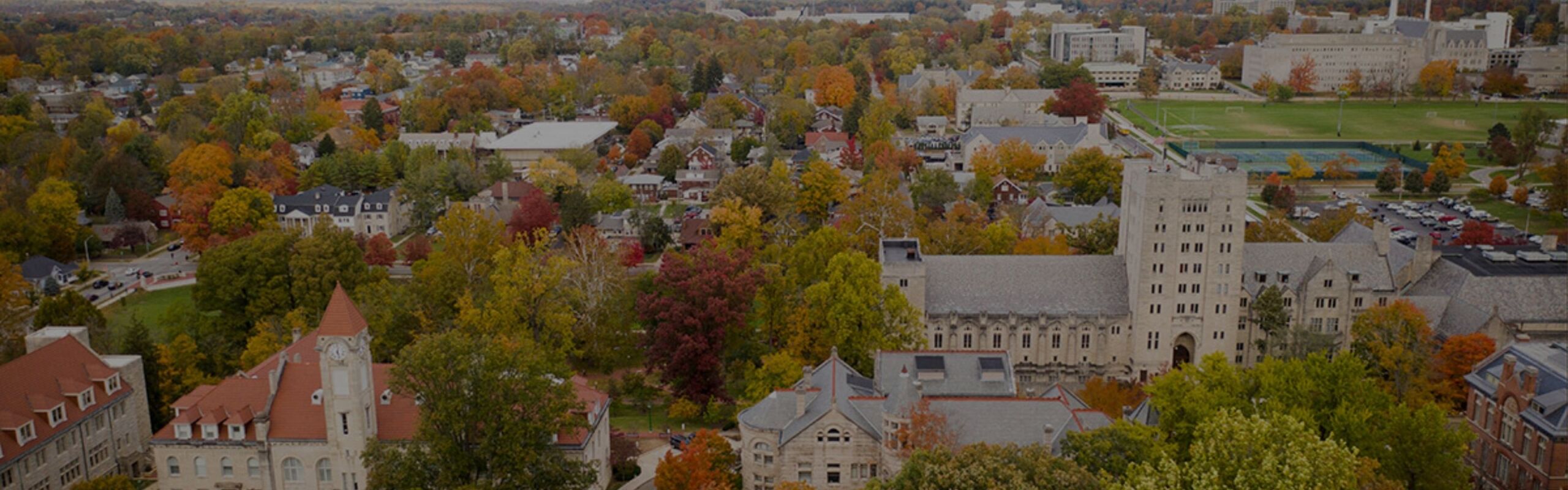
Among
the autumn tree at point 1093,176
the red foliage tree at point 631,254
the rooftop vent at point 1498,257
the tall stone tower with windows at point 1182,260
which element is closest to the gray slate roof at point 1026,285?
the tall stone tower with windows at point 1182,260

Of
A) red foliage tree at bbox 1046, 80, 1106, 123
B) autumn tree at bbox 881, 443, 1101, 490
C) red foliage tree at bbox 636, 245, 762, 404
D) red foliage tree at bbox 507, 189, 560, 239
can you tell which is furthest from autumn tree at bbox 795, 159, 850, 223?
autumn tree at bbox 881, 443, 1101, 490

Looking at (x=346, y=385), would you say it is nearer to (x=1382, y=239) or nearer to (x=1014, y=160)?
(x=1382, y=239)

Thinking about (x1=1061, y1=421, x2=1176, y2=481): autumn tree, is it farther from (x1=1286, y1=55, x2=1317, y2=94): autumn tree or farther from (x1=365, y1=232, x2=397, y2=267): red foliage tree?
(x1=1286, y1=55, x2=1317, y2=94): autumn tree

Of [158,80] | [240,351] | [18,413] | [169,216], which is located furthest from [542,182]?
[158,80]

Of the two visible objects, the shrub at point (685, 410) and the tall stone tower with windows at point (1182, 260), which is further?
the tall stone tower with windows at point (1182, 260)

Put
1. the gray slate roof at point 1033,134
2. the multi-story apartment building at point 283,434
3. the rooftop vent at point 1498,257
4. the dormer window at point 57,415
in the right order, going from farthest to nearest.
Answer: the gray slate roof at point 1033,134 < the rooftop vent at point 1498,257 < the dormer window at point 57,415 < the multi-story apartment building at point 283,434

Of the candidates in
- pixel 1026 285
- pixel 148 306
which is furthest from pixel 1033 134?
pixel 148 306

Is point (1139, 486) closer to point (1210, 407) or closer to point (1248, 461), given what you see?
point (1248, 461)

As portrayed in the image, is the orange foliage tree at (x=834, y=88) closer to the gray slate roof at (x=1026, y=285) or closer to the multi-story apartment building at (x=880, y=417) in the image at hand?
the gray slate roof at (x=1026, y=285)
